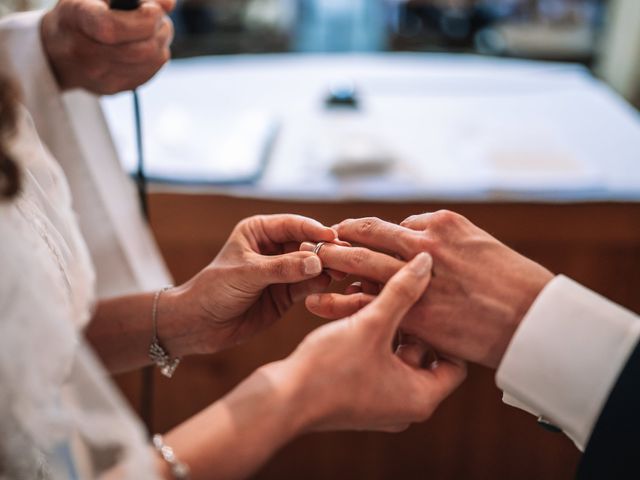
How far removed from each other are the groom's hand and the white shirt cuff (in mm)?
33

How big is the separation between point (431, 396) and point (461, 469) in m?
0.66

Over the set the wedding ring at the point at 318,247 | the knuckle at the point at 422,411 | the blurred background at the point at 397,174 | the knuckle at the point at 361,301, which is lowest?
the blurred background at the point at 397,174

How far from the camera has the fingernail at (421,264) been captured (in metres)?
0.62

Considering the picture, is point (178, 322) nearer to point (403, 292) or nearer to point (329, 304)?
point (329, 304)

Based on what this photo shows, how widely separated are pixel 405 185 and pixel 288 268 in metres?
0.64

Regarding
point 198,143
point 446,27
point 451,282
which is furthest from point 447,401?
point 446,27

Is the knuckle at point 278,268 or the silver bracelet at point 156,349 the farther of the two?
the silver bracelet at point 156,349

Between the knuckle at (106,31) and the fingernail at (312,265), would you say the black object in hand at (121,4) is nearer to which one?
the knuckle at (106,31)

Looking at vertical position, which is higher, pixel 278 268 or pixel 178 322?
pixel 278 268

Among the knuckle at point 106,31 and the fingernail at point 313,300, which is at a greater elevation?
the knuckle at point 106,31

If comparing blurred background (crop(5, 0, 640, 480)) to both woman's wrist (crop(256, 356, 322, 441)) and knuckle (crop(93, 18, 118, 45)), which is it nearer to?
woman's wrist (crop(256, 356, 322, 441))

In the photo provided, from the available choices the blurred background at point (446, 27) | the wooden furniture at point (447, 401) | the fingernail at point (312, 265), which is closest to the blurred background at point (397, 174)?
the wooden furniture at point (447, 401)

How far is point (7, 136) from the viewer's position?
0.45 m

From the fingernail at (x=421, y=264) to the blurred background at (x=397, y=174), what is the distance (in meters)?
0.16
